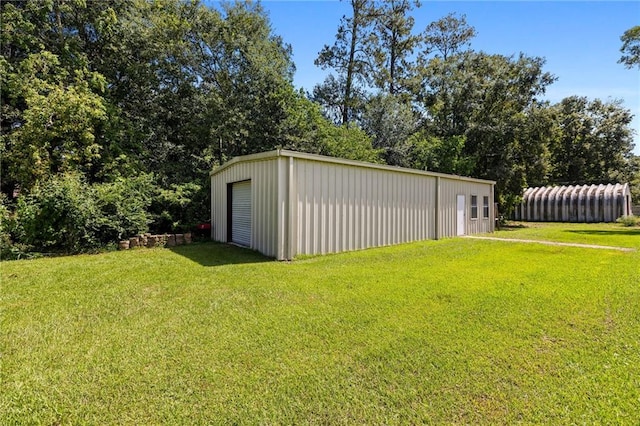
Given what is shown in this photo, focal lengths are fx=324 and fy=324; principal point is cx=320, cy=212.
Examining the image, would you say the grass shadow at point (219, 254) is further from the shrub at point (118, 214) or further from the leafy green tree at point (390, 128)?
the leafy green tree at point (390, 128)

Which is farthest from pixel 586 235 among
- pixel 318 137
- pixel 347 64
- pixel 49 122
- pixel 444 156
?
pixel 49 122

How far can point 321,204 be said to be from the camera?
7.84 meters

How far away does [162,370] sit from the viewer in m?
2.75

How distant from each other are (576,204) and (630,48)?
379 inches

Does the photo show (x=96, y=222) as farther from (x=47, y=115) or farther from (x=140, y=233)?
(x=47, y=115)

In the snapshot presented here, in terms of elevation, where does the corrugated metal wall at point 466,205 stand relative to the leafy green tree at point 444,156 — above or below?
below

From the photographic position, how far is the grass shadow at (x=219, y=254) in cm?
706

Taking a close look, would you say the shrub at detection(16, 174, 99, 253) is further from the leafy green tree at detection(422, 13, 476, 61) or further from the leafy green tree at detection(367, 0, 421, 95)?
the leafy green tree at detection(422, 13, 476, 61)

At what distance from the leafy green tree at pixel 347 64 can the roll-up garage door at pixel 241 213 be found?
40.8ft

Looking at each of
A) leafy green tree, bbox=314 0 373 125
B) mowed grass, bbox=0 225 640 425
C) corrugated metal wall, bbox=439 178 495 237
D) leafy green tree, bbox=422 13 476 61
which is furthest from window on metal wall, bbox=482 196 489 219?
leafy green tree, bbox=422 13 476 61

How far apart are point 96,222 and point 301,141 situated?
372 inches

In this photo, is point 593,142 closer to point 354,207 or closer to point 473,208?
point 473,208

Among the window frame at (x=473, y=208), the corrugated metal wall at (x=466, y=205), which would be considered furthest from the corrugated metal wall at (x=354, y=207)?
the window frame at (x=473, y=208)

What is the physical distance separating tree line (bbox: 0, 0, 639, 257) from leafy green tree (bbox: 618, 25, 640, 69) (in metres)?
3.25
